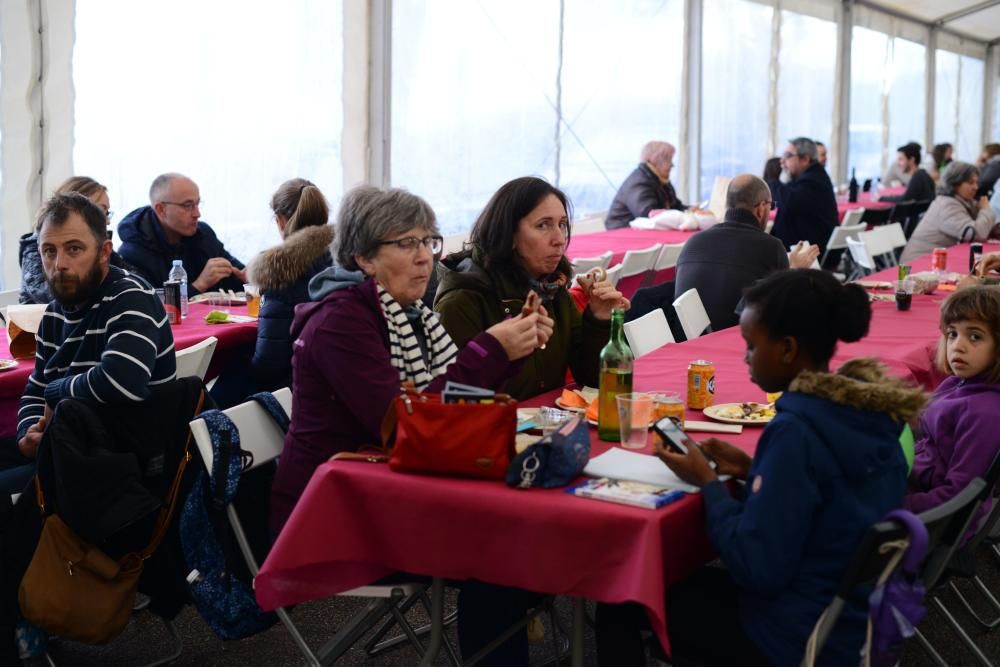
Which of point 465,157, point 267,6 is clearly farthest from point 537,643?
point 465,157

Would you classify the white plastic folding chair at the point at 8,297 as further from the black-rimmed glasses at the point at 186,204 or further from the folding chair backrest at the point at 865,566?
the folding chair backrest at the point at 865,566

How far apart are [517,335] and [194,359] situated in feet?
4.21

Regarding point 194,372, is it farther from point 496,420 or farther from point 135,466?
point 496,420

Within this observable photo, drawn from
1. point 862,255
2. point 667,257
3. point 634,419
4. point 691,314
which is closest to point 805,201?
point 862,255

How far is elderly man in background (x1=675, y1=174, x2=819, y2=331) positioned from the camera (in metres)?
4.82

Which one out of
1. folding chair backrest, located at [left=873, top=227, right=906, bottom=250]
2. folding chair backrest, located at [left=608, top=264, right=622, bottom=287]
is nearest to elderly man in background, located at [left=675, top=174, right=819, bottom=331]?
folding chair backrest, located at [left=608, top=264, right=622, bottom=287]

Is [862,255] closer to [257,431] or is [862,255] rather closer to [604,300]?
[604,300]

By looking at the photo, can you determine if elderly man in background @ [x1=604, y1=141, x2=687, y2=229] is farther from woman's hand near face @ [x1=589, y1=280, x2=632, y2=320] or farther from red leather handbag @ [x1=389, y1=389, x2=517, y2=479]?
red leather handbag @ [x1=389, y1=389, x2=517, y2=479]

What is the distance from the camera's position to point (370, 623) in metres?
2.56

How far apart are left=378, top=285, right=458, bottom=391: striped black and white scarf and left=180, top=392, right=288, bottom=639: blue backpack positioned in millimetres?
425

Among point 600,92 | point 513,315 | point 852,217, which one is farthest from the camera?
point 600,92

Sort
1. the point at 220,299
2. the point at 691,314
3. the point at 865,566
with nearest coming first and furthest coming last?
the point at 865,566 < the point at 691,314 < the point at 220,299

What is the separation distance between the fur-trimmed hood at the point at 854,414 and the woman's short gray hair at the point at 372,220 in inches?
41.4

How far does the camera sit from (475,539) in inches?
82.0
